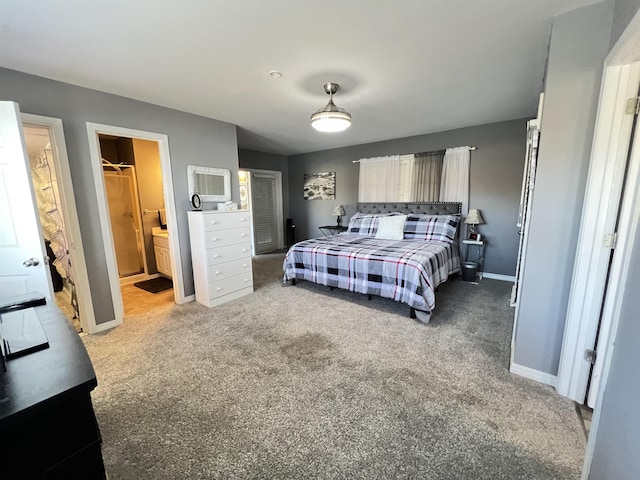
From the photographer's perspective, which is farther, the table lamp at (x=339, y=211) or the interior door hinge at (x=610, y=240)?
the table lamp at (x=339, y=211)

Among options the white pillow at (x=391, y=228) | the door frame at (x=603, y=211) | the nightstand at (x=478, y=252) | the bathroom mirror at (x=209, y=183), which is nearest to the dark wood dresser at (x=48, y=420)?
the door frame at (x=603, y=211)

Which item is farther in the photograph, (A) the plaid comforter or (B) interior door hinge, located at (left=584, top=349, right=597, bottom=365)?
(A) the plaid comforter

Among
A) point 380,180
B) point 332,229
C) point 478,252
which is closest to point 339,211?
point 332,229

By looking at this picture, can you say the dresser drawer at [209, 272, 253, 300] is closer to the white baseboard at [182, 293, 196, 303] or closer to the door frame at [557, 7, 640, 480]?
the white baseboard at [182, 293, 196, 303]

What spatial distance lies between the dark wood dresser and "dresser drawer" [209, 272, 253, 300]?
8.04ft

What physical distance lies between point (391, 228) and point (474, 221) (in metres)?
1.22

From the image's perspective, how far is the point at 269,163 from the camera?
20.7ft

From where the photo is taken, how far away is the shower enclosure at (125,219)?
4.19m

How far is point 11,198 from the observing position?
73.9 inches

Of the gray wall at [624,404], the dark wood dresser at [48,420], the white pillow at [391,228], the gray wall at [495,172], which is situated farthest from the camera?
the white pillow at [391,228]

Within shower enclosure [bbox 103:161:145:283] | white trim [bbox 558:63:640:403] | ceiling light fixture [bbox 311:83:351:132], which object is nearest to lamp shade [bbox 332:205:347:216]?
ceiling light fixture [bbox 311:83:351:132]

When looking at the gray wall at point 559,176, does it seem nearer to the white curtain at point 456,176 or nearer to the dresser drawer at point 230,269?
the white curtain at point 456,176

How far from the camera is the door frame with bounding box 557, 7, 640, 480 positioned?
1.41 meters

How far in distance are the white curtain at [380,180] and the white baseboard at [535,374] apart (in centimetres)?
345
